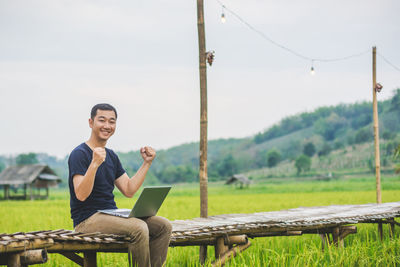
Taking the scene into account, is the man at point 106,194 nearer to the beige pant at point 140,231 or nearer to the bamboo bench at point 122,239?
the beige pant at point 140,231

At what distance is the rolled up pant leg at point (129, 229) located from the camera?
12.4 ft

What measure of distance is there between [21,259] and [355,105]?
116097 millimetres

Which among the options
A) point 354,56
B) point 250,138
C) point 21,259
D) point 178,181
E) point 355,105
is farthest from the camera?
point 250,138

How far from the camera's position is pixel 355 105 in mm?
113062

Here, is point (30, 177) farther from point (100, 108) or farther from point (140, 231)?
point (140, 231)

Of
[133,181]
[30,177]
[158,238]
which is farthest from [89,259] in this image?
[30,177]

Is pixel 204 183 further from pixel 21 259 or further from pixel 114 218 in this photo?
pixel 21 259

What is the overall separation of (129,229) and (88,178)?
544 millimetres

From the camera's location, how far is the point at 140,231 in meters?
3.76

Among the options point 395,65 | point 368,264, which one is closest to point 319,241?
point 368,264

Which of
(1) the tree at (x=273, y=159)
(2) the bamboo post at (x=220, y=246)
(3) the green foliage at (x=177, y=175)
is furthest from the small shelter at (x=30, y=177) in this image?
(1) the tree at (x=273, y=159)

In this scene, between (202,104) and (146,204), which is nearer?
(146,204)

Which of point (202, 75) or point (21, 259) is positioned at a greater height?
point (202, 75)

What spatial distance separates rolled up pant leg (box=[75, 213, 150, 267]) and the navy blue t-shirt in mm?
76
